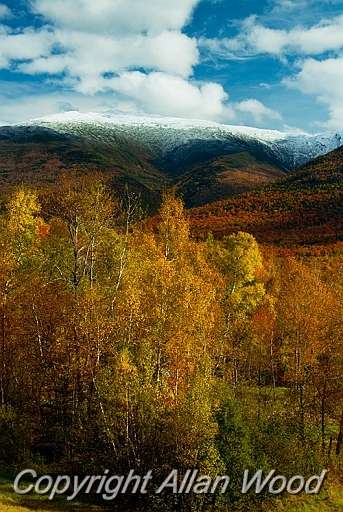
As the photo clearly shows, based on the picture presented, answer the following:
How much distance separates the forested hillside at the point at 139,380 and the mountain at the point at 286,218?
313ft

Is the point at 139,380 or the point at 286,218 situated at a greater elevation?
the point at 286,218

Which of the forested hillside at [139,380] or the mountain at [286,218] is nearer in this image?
the forested hillside at [139,380]

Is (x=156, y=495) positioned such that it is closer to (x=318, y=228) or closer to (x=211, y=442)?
(x=211, y=442)

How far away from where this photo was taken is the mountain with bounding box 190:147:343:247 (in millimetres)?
143125

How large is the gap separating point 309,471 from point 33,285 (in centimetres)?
2269

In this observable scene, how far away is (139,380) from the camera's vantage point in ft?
80.1

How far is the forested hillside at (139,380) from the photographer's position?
81.4 ft

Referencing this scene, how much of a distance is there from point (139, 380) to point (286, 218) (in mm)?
151271

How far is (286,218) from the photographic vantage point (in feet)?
549

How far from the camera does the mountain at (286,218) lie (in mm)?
143125

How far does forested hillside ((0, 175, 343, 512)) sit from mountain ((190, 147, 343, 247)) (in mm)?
95328

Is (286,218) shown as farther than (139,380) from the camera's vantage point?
Yes

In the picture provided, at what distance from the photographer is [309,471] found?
29016 millimetres

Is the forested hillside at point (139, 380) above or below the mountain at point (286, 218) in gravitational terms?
below
